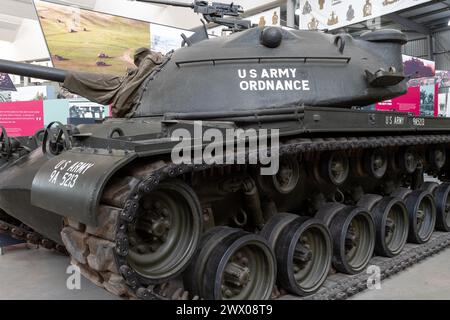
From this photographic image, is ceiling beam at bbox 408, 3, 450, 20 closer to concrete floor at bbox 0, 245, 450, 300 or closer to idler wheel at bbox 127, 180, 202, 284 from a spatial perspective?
concrete floor at bbox 0, 245, 450, 300

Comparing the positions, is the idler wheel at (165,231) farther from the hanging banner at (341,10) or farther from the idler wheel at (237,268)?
the hanging banner at (341,10)

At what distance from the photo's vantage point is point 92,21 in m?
10.1

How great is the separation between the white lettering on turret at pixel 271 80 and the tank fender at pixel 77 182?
2007mm

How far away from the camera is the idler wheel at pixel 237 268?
12.9ft

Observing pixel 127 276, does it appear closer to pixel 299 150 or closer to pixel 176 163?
pixel 176 163

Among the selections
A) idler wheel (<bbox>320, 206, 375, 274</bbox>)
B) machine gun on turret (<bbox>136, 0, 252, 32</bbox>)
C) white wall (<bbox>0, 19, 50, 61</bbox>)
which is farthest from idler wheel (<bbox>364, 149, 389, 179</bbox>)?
white wall (<bbox>0, 19, 50, 61</bbox>)

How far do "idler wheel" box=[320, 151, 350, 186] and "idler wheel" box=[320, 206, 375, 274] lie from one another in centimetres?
39

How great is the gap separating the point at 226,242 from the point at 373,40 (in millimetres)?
3751

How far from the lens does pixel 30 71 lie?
5.91 meters

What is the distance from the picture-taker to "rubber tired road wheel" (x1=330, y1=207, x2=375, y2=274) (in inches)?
199

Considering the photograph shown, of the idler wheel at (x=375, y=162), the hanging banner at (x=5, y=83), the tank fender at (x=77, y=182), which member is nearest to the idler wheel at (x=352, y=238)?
the idler wheel at (x=375, y=162)

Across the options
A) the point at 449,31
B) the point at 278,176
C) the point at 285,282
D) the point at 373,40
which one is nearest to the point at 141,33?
the point at 373,40

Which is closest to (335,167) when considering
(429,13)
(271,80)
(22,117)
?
(271,80)

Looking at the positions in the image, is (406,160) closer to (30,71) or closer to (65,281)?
(65,281)
